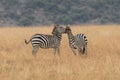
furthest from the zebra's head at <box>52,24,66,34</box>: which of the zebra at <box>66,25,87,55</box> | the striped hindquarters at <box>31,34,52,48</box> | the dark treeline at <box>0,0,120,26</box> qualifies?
the dark treeline at <box>0,0,120,26</box>

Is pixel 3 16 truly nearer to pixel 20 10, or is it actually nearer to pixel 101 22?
pixel 20 10

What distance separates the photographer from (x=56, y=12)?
169ft

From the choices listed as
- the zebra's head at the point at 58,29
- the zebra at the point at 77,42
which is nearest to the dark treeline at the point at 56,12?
the zebra at the point at 77,42

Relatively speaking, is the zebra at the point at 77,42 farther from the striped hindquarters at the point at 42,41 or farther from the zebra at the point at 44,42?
the striped hindquarters at the point at 42,41

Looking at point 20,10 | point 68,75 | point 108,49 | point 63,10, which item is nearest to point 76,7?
point 63,10

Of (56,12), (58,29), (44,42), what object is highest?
(56,12)

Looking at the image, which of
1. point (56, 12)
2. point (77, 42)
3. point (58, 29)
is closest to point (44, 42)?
point (58, 29)

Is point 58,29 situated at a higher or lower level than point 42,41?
higher

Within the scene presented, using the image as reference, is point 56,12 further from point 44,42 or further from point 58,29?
point 44,42

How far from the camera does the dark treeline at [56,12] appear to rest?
163 feet

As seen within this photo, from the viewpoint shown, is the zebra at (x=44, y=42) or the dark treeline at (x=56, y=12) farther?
the dark treeline at (x=56, y=12)

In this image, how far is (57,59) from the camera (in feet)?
38.5

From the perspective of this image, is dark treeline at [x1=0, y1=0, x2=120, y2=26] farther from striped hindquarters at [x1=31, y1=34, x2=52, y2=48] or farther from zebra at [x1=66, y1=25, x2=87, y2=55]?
striped hindquarters at [x1=31, y1=34, x2=52, y2=48]

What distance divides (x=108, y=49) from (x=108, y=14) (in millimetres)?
37581
